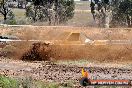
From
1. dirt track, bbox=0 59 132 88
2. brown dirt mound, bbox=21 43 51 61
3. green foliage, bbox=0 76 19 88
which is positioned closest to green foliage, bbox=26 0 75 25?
brown dirt mound, bbox=21 43 51 61

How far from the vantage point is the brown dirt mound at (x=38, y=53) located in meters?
22.1

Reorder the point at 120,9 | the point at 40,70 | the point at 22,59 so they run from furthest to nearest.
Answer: the point at 120,9 → the point at 22,59 → the point at 40,70

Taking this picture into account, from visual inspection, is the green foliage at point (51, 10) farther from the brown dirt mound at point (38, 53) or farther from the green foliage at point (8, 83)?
the green foliage at point (8, 83)

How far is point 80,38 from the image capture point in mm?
24172

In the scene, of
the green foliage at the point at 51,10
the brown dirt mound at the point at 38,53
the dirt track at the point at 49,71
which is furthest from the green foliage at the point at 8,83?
the green foliage at the point at 51,10

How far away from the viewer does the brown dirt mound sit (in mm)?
22078

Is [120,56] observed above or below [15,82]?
below

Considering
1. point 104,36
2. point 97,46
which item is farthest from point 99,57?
point 104,36

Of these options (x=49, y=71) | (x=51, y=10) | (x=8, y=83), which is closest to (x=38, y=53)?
(x=49, y=71)

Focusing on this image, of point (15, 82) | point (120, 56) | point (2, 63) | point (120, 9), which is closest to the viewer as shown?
point (15, 82)

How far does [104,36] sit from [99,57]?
18.0 meters

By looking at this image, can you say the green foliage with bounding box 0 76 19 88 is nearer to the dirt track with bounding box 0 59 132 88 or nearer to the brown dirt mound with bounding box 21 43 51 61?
the dirt track with bounding box 0 59 132 88

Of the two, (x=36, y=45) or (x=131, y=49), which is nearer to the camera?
(x=36, y=45)

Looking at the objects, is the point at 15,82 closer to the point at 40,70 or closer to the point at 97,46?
the point at 40,70
